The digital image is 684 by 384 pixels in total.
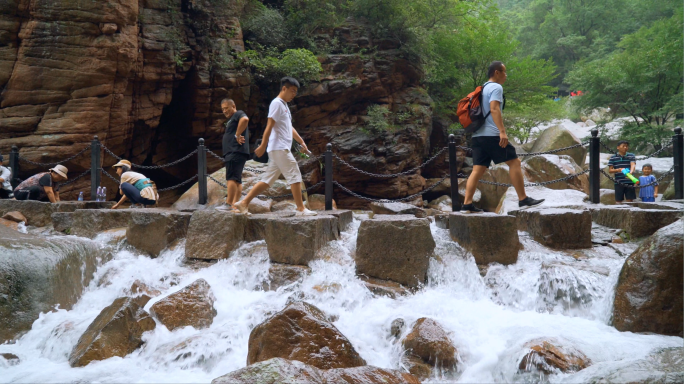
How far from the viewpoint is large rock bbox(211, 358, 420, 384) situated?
2.58 meters

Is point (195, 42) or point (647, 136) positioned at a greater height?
point (195, 42)

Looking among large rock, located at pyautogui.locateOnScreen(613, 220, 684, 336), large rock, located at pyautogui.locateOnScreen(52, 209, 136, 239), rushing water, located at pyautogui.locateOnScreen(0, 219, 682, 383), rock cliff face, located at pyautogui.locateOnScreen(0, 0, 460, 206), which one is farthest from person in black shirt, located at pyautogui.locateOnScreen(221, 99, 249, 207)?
rock cliff face, located at pyautogui.locateOnScreen(0, 0, 460, 206)

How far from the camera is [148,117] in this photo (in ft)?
41.5

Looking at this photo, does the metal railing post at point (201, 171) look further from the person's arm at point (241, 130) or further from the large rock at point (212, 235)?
the large rock at point (212, 235)

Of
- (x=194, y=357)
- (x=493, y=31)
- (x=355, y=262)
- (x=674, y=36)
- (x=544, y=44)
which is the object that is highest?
(x=544, y=44)

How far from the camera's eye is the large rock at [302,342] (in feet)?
10.8

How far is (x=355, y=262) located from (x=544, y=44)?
31.9 metres

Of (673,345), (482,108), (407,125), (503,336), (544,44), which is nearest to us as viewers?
(673,345)

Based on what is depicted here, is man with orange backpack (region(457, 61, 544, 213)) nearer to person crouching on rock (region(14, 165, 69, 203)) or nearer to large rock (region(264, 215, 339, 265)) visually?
large rock (region(264, 215, 339, 265))

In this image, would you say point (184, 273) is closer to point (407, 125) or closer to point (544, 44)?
point (407, 125)

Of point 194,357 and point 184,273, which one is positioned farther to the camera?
point 184,273

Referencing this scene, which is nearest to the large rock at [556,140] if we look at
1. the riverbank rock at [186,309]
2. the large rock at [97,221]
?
the large rock at [97,221]

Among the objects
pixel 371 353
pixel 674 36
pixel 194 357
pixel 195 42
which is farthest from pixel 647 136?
pixel 194 357

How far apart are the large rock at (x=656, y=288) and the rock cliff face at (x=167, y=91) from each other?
11.2m
